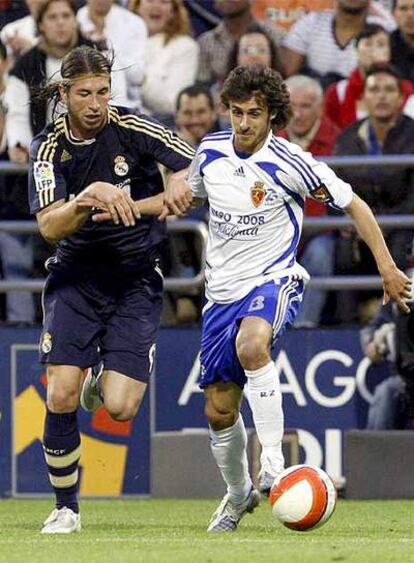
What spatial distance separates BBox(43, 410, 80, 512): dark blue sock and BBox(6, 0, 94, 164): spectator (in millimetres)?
4735

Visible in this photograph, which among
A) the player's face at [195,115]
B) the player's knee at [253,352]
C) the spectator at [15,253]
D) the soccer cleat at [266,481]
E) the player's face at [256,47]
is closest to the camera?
the soccer cleat at [266,481]

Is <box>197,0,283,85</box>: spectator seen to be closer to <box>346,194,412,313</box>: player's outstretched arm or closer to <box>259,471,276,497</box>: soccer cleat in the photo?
<box>346,194,412,313</box>: player's outstretched arm

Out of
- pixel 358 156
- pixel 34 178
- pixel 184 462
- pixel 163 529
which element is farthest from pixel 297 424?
pixel 34 178

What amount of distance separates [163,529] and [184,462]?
3.10 meters

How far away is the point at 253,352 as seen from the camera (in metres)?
7.32

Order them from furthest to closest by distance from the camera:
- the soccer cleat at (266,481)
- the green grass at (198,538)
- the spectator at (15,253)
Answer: the spectator at (15,253) → the soccer cleat at (266,481) → the green grass at (198,538)

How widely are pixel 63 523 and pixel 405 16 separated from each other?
21.3 ft

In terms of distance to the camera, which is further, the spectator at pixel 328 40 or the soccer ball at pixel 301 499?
the spectator at pixel 328 40

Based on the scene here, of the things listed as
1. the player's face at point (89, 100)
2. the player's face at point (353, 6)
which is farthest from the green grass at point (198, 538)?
the player's face at point (353, 6)

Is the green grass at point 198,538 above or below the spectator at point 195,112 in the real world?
below

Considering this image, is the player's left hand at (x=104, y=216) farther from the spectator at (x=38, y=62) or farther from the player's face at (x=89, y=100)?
the spectator at (x=38, y=62)

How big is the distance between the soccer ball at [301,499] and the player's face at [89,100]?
82.5 inches

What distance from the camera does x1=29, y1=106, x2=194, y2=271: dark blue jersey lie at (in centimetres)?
791

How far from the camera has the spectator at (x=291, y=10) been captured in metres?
13.1
